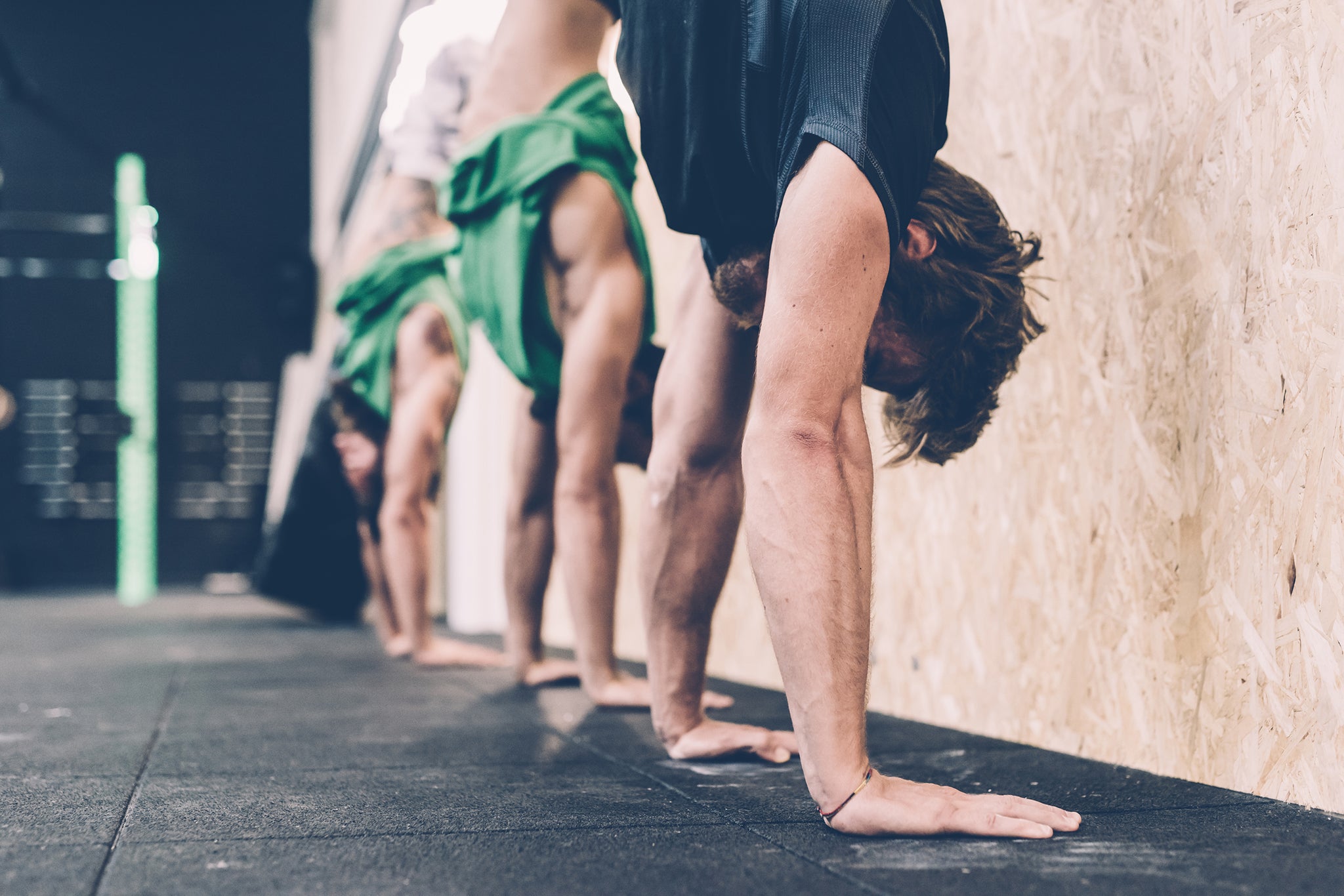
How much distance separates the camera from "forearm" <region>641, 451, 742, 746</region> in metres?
1.50

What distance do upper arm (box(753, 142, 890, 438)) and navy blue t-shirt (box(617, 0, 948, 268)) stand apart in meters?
0.02

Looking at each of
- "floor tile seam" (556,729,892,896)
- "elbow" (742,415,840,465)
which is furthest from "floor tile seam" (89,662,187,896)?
"elbow" (742,415,840,465)

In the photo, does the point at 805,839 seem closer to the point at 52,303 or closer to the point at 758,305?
the point at 758,305

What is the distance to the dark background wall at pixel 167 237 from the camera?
29.8 feet

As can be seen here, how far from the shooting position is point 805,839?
1028mm

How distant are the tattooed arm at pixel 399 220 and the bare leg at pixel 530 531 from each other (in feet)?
3.71

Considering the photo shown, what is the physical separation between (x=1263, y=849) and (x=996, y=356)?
58 cm

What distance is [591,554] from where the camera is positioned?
6.48 ft

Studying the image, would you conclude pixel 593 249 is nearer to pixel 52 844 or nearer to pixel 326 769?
pixel 326 769

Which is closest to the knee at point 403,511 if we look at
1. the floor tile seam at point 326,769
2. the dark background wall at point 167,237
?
the floor tile seam at point 326,769

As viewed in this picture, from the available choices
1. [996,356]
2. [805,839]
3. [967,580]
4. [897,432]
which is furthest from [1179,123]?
[805,839]

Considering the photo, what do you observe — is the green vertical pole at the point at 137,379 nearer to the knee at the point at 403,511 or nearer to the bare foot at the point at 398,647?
the bare foot at the point at 398,647

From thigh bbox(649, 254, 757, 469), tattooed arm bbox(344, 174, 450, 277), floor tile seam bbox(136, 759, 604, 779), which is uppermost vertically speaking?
tattooed arm bbox(344, 174, 450, 277)

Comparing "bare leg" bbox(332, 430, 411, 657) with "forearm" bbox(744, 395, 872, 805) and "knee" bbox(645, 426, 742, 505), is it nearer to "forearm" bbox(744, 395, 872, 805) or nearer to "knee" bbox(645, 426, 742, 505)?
"knee" bbox(645, 426, 742, 505)
